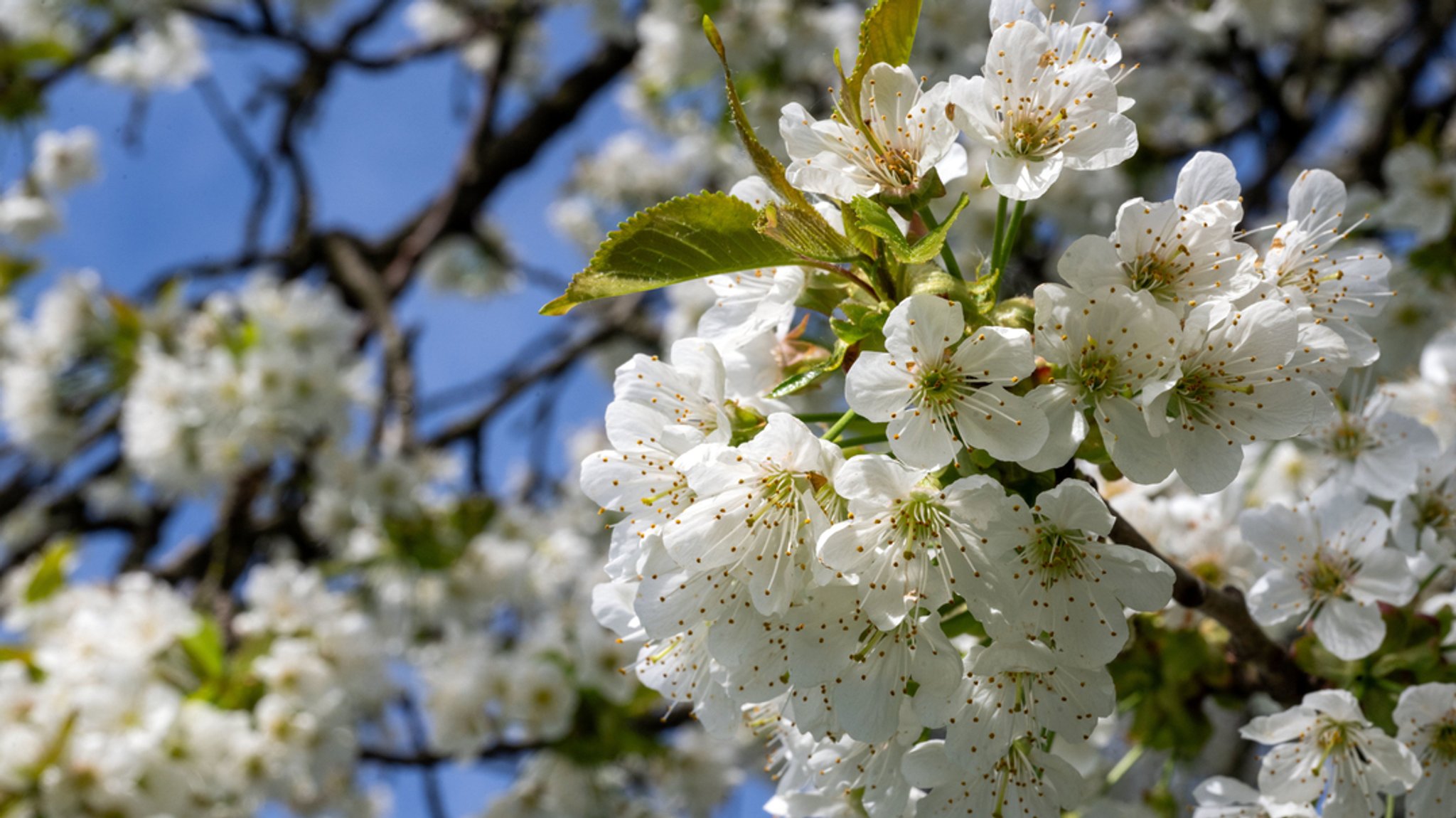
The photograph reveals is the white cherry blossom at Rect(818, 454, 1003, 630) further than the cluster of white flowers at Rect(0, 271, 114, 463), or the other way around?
the cluster of white flowers at Rect(0, 271, 114, 463)

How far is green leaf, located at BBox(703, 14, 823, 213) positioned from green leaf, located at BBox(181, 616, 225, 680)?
2202 mm

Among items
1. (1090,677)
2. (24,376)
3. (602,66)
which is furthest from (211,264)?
(1090,677)

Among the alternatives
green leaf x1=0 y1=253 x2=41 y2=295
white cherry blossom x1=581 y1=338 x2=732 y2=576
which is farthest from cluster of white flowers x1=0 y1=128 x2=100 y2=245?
white cherry blossom x1=581 y1=338 x2=732 y2=576

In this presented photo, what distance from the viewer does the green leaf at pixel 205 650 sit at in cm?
254

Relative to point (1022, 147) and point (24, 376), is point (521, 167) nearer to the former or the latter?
point (24, 376)

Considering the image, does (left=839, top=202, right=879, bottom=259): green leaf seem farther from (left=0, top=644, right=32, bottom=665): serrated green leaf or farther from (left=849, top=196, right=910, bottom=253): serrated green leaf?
(left=0, top=644, right=32, bottom=665): serrated green leaf

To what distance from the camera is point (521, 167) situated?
13.8 ft

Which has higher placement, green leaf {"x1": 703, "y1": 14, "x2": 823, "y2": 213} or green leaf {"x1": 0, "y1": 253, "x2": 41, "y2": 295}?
green leaf {"x1": 703, "y1": 14, "x2": 823, "y2": 213}

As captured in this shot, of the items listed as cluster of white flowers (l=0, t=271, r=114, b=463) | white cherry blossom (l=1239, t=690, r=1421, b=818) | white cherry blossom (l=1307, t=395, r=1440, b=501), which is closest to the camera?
white cherry blossom (l=1239, t=690, r=1421, b=818)

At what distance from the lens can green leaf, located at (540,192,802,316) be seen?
0.94 m

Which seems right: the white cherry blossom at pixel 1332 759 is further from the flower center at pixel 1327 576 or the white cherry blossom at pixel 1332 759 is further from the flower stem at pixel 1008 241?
the flower stem at pixel 1008 241

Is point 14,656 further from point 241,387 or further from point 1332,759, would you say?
point 1332,759

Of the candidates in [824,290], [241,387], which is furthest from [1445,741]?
[241,387]

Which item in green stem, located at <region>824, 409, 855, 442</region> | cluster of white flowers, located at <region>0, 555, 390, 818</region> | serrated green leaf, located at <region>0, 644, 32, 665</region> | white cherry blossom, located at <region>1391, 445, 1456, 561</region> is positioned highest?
green stem, located at <region>824, 409, 855, 442</region>
